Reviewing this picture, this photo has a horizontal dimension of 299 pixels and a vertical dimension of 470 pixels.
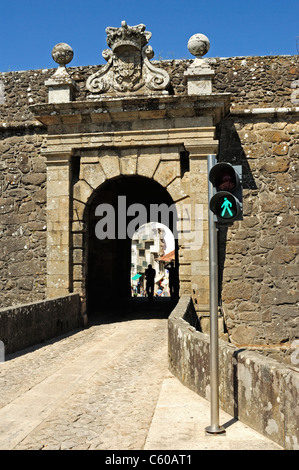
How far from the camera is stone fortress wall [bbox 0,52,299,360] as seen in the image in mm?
9562

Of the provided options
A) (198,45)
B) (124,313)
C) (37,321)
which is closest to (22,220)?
(124,313)

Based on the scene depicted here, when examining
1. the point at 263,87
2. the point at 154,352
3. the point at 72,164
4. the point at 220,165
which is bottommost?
the point at 154,352

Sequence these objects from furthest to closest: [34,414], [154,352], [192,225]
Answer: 1. [192,225]
2. [154,352]
3. [34,414]

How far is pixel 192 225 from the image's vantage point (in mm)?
9164

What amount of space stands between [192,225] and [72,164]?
100 inches

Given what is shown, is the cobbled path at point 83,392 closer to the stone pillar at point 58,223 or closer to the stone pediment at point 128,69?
the stone pillar at point 58,223

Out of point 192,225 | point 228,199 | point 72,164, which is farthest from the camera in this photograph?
point 72,164

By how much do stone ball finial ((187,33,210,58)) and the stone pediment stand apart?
64 centimetres

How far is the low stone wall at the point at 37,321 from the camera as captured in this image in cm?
654

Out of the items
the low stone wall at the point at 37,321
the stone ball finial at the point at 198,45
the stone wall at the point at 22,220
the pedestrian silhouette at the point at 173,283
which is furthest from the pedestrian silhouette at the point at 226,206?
the pedestrian silhouette at the point at 173,283

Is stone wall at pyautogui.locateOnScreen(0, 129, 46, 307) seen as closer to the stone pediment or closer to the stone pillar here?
the stone pillar
